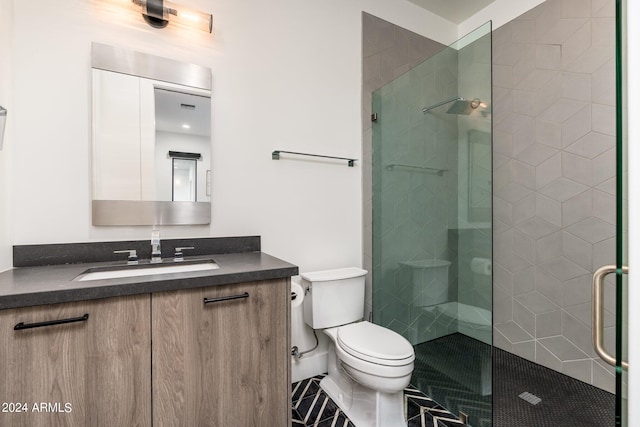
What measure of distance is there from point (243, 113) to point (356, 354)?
1.48 metres

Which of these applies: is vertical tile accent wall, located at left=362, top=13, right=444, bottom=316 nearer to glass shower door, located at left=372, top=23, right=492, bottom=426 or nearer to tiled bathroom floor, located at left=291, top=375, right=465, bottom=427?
glass shower door, located at left=372, top=23, right=492, bottom=426

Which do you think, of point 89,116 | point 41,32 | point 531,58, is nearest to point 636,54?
point 89,116

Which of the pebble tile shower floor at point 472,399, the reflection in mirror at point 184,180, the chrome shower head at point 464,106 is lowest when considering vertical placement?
the pebble tile shower floor at point 472,399

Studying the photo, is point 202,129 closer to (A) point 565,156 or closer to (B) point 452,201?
(B) point 452,201

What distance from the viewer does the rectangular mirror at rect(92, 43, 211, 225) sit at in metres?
1.51

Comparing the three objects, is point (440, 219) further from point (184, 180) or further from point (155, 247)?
point (155, 247)

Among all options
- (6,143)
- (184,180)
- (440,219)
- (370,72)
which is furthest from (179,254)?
(370,72)

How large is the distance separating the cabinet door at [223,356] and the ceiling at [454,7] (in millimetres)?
2588

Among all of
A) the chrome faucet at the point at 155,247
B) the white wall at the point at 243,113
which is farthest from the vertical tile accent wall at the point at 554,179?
the chrome faucet at the point at 155,247

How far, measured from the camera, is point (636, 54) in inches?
18.1

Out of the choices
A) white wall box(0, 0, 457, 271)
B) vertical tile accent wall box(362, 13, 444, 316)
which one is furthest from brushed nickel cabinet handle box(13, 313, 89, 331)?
vertical tile accent wall box(362, 13, 444, 316)

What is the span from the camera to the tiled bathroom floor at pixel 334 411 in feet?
5.19

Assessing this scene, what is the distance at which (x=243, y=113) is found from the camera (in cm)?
183

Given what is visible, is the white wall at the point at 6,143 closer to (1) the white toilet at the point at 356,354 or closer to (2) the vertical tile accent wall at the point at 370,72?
(1) the white toilet at the point at 356,354
